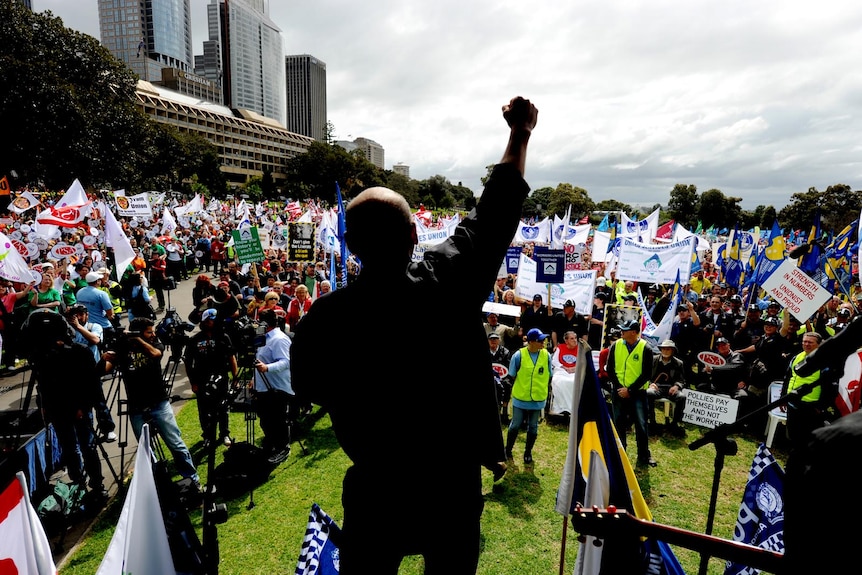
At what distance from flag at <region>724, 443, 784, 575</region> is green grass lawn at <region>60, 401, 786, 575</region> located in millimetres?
1716

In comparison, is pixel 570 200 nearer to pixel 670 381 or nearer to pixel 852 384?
pixel 670 381

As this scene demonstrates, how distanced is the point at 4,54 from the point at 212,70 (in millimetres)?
173505

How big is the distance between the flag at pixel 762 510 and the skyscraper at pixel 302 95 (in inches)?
7772

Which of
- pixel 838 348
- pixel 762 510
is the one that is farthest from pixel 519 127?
pixel 762 510

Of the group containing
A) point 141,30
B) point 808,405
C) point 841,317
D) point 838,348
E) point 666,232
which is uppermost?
point 141,30

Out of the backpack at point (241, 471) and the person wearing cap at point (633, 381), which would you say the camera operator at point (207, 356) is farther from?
the person wearing cap at point (633, 381)

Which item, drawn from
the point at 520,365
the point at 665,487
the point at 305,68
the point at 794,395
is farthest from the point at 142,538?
the point at 305,68

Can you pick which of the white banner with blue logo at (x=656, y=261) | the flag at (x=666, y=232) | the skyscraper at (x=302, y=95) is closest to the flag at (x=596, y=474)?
the white banner with blue logo at (x=656, y=261)

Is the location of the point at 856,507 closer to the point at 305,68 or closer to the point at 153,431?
the point at 153,431

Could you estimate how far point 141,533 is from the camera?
2.72m

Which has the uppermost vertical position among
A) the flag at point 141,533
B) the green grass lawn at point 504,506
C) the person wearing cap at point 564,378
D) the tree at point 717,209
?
the tree at point 717,209

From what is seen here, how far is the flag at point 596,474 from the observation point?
273 centimetres

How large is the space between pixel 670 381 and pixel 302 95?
202 m

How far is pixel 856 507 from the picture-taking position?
86cm
